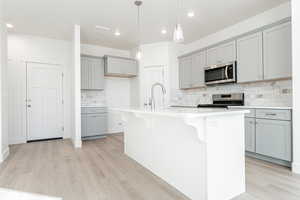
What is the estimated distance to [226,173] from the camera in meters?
1.76

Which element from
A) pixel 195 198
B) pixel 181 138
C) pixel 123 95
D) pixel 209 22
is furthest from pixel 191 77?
pixel 195 198

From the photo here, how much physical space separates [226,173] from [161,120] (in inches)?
37.1

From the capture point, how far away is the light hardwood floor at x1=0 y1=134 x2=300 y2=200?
1.91m

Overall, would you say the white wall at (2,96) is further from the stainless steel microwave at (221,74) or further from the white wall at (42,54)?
the stainless steel microwave at (221,74)

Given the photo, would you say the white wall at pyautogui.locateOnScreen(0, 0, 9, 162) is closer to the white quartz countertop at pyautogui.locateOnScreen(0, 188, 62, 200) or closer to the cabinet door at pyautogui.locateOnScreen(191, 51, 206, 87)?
the white quartz countertop at pyautogui.locateOnScreen(0, 188, 62, 200)

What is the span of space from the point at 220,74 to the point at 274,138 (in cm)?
171

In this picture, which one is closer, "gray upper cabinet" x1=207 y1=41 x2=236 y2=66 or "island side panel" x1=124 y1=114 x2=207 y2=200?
"island side panel" x1=124 y1=114 x2=207 y2=200

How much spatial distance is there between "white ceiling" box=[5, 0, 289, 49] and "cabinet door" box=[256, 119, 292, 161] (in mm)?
2166

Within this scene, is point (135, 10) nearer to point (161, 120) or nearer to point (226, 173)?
point (161, 120)

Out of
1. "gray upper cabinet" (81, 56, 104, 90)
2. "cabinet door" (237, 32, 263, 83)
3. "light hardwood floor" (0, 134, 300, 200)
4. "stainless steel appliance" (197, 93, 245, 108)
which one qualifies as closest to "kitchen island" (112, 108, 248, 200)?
"light hardwood floor" (0, 134, 300, 200)

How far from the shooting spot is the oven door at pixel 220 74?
3647 millimetres

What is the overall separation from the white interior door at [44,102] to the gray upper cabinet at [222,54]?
4.07m

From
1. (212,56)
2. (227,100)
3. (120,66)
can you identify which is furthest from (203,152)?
(120,66)

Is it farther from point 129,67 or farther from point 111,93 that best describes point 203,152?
point 111,93
